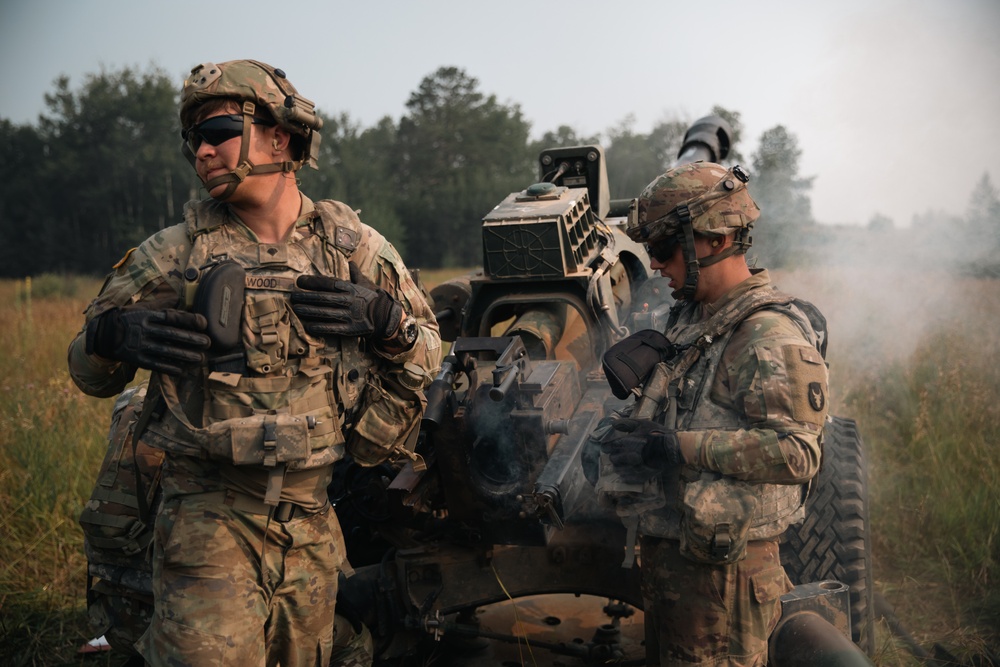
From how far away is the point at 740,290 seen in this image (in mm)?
2998

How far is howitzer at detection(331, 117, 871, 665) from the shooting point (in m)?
3.93

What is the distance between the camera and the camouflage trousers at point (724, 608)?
2879mm

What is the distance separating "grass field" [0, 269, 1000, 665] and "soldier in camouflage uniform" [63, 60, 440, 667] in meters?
2.27

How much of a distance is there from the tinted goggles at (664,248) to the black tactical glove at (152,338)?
151 centimetres

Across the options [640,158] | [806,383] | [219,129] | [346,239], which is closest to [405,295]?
[346,239]

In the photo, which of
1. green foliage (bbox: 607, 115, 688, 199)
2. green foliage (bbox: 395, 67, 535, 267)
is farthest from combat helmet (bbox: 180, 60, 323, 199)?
green foliage (bbox: 395, 67, 535, 267)

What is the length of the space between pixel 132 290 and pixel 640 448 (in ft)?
5.70

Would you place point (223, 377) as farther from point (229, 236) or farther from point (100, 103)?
point (100, 103)

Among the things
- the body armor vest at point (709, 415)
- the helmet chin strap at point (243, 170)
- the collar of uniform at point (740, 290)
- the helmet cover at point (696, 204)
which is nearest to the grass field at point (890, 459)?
the body armor vest at point (709, 415)

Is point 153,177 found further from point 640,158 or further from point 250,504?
point 250,504

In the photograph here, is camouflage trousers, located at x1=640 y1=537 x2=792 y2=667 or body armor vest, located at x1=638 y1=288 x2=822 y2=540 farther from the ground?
body armor vest, located at x1=638 y1=288 x2=822 y2=540

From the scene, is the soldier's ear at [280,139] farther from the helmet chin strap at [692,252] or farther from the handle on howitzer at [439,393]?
the helmet chin strap at [692,252]

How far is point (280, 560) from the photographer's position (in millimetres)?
2973

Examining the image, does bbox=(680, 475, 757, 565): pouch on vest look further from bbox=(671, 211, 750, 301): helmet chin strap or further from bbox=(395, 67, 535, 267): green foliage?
bbox=(395, 67, 535, 267): green foliage
